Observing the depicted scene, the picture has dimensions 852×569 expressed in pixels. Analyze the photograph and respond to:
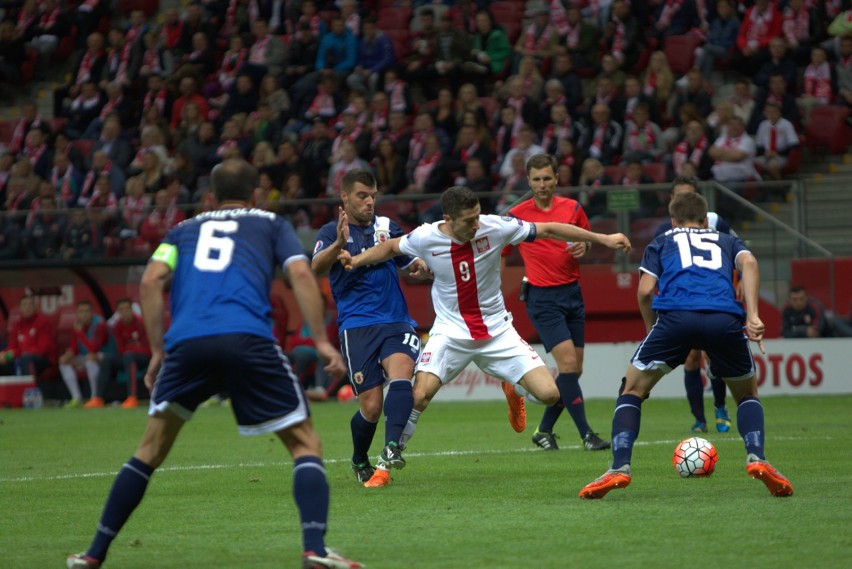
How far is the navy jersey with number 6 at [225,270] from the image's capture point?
225 inches

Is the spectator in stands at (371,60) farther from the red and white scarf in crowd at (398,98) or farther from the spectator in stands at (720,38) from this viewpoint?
the spectator in stands at (720,38)

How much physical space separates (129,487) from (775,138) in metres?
15.1

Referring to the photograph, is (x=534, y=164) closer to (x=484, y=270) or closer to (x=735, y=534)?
(x=484, y=270)

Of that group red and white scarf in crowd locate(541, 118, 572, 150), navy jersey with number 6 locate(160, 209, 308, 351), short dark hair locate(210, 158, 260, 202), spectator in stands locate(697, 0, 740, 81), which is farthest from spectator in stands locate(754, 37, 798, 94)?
navy jersey with number 6 locate(160, 209, 308, 351)

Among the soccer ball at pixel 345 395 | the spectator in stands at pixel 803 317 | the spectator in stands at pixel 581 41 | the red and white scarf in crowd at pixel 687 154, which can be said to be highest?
the spectator in stands at pixel 581 41

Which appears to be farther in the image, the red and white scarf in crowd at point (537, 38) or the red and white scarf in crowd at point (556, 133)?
the red and white scarf in crowd at point (537, 38)

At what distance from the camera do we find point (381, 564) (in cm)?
577

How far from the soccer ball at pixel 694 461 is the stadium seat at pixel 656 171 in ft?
33.5

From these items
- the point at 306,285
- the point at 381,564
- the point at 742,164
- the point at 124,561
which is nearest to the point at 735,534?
the point at 381,564

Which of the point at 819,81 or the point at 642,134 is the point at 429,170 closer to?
the point at 642,134

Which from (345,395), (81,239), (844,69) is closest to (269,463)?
(345,395)

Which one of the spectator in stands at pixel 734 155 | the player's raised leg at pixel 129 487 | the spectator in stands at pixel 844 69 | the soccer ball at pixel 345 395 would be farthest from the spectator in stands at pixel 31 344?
the player's raised leg at pixel 129 487

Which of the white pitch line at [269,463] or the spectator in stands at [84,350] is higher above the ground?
the white pitch line at [269,463]

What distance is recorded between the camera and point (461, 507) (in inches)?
299
